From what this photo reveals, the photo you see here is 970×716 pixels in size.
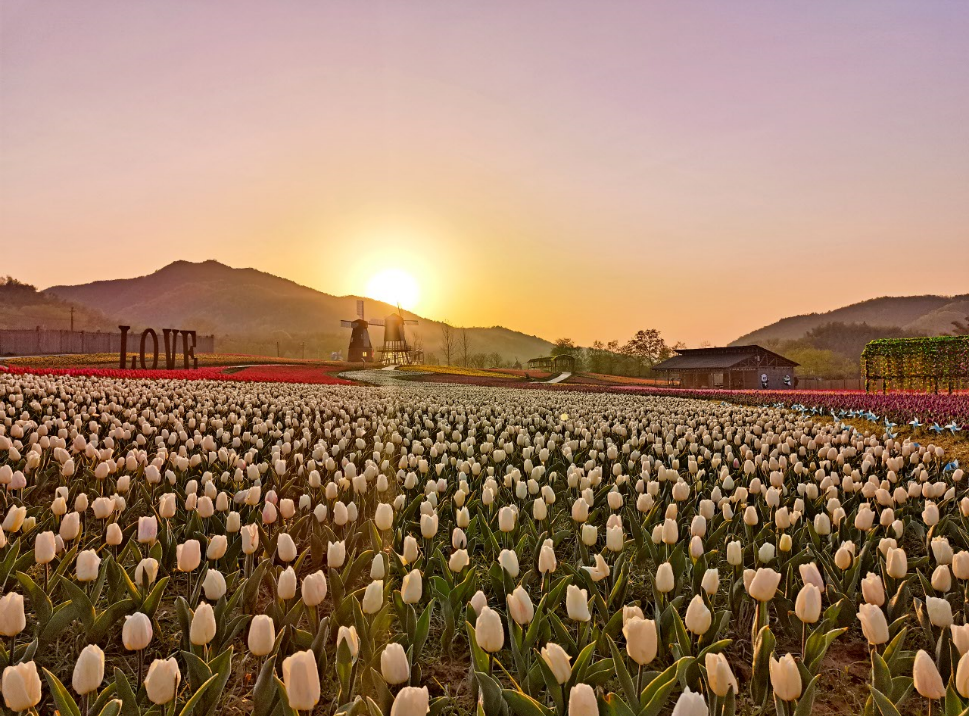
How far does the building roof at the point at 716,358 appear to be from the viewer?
1769 inches

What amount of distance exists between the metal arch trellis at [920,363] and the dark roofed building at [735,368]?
54.9 feet

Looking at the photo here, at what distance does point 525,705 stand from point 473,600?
661 mm

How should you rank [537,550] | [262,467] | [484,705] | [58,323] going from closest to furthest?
[484,705]
[537,550]
[262,467]
[58,323]

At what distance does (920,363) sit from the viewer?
25.7 m

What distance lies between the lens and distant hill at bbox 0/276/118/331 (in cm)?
13350

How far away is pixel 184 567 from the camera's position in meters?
3.78

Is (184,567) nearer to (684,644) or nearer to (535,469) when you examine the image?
(684,644)

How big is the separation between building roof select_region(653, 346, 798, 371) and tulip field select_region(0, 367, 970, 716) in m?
39.3

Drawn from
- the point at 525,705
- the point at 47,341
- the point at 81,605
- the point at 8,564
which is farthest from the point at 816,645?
the point at 47,341

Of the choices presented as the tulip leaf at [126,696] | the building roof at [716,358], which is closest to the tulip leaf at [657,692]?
the tulip leaf at [126,696]

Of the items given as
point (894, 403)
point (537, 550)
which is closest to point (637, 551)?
point (537, 550)

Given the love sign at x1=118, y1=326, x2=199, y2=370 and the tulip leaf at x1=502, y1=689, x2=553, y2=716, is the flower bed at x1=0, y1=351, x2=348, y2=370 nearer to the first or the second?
the love sign at x1=118, y1=326, x2=199, y2=370

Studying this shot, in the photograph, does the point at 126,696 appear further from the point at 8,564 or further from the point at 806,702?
the point at 806,702

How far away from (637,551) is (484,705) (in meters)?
2.63
